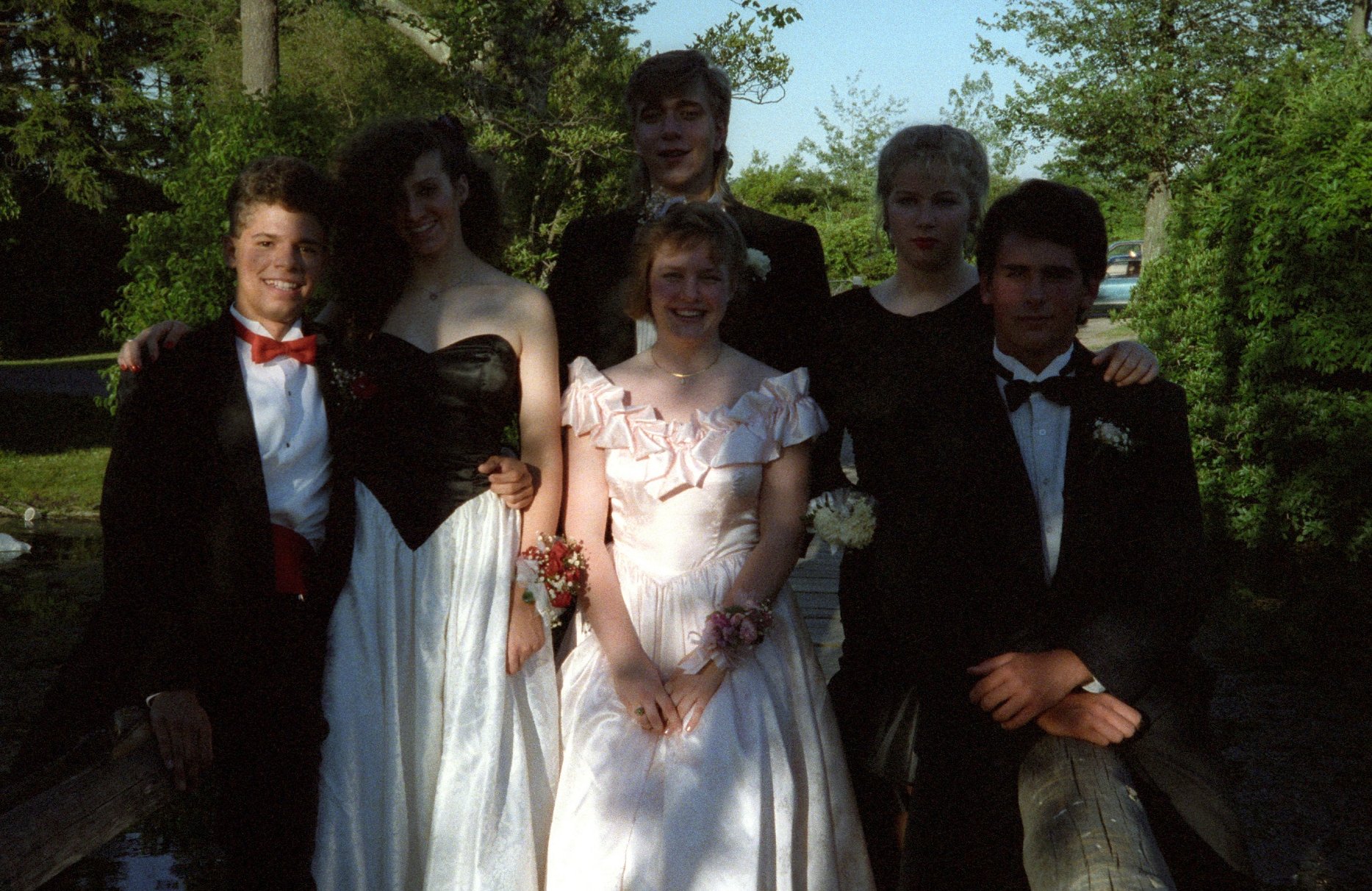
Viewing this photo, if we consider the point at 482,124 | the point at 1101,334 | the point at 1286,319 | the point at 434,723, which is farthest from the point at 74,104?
the point at 1101,334

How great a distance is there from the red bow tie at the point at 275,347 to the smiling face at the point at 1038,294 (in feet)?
5.39

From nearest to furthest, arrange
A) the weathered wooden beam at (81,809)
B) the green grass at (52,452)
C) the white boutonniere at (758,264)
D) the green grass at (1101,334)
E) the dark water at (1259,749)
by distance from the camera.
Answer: the weathered wooden beam at (81,809)
the white boutonniere at (758,264)
the dark water at (1259,749)
the green grass at (52,452)
the green grass at (1101,334)

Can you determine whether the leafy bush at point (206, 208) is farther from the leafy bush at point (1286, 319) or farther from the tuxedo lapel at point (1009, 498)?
the tuxedo lapel at point (1009, 498)

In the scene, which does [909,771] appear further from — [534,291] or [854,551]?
[534,291]

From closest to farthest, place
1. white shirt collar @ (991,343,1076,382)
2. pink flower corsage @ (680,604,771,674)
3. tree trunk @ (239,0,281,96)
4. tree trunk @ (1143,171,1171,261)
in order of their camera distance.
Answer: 1. white shirt collar @ (991,343,1076,382)
2. pink flower corsage @ (680,604,771,674)
3. tree trunk @ (239,0,281,96)
4. tree trunk @ (1143,171,1171,261)

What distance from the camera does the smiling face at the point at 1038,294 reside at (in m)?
2.78

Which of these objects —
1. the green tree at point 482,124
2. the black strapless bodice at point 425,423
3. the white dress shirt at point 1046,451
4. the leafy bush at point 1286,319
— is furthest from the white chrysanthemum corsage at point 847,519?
the leafy bush at point 1286,319

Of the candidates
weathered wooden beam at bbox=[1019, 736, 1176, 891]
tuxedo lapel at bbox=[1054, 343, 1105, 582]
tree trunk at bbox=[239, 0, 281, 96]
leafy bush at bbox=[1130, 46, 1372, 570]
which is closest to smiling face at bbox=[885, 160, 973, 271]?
tuxedo lapel at bbox=[1054, 343, 1105, 582]

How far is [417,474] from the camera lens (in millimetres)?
3203

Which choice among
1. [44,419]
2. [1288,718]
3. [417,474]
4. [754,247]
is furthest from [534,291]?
[44,419]

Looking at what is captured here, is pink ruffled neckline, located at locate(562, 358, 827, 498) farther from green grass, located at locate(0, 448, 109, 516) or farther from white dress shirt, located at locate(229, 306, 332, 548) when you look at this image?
green grass, located at locate(0, 448, 109, 516)

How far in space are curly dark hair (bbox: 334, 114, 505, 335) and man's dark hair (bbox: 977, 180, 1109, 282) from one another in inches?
56.9

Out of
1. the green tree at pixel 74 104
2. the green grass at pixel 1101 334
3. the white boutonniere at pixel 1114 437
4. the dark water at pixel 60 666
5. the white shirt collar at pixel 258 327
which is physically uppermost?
the green tree at pixel 74 104

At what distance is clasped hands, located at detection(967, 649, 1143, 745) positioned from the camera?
2523 mm
